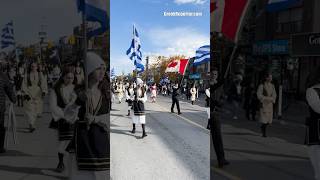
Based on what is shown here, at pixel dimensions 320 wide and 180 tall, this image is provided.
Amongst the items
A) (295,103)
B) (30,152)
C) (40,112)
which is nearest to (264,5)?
(295,103)

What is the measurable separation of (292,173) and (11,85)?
1.88m

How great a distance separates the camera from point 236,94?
3.27m

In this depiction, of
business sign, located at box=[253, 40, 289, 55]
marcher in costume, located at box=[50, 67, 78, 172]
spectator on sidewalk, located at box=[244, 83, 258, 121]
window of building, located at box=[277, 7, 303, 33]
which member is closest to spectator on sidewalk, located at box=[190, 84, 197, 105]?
spectator on sidewalk, located at box=[244, 83, 258, 121]

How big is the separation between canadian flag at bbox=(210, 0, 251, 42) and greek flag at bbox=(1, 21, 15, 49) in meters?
1.26

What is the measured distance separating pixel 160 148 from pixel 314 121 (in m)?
0.98

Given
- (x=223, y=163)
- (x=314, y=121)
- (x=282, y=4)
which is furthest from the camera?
(x=223, y=163)

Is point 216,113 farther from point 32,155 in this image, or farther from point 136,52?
point 32,155

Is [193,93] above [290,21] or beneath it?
beneath

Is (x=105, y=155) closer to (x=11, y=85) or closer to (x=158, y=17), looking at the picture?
(x=11, y=85)

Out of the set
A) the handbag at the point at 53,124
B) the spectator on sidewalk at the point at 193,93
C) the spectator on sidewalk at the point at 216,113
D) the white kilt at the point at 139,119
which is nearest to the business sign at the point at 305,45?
the spectator on sidewalk at the point at 216,113

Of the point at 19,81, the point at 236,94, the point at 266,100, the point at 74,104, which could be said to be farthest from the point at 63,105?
the point at 266,100

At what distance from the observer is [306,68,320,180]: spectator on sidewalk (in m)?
3.04

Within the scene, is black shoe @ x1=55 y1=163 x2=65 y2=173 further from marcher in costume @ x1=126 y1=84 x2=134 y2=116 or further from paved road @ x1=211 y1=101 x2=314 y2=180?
paved road @ x1=211 y1=101 x2=314 y2=180

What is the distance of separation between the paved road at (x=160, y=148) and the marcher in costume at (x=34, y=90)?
0.46m
